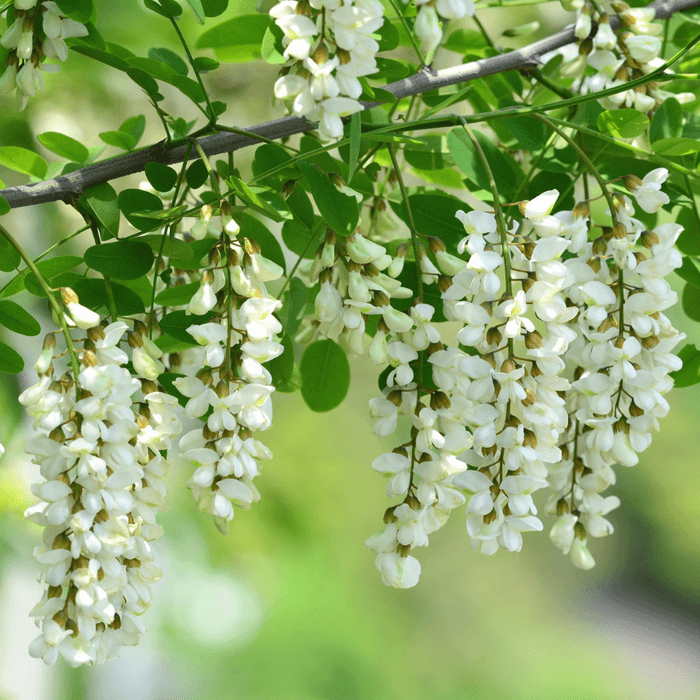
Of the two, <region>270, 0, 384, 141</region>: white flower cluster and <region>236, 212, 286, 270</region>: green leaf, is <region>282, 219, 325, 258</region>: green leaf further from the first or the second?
<region>270, 0, 384, 141</region>: white flower cluster

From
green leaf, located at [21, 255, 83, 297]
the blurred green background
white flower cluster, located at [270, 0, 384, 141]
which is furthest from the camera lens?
the blurred green background

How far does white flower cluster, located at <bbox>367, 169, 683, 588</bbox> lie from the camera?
29cm

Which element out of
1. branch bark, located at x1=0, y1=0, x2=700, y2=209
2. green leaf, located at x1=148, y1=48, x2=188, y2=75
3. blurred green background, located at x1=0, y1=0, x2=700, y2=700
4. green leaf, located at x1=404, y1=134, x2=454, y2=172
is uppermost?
green leaf, located at x1=148, y1=48, x2=188, y2=75

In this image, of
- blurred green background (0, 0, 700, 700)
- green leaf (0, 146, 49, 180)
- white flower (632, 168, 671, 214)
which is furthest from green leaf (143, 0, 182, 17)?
blurred green background (0, 0, 700, 700)

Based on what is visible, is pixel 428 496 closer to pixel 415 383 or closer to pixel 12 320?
pixel 415 383

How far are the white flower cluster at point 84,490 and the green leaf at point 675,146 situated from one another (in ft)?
0.89

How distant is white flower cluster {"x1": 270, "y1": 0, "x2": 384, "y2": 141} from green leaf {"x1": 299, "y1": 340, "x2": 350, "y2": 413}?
0.55 feet

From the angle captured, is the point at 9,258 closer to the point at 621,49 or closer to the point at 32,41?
the point at 32,41

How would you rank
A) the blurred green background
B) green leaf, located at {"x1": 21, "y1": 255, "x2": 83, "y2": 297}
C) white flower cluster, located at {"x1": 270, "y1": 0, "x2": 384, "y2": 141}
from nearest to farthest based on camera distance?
white flower cluster, located at {"x1": 270, "y1": 0, "x2": 384, "y2": 141} → green leaf, located at {"x1": 21, "y1": 255, "x2": 83, "y2": 297} → the blurred green background

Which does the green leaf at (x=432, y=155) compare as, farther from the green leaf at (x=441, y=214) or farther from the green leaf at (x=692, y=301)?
the green leaf at (x=692, y=301)

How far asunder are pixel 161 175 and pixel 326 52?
0.40 ft

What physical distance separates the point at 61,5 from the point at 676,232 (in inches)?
11.2

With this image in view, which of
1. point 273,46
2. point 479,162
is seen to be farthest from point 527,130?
point 273,46

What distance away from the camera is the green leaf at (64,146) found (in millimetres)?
399
